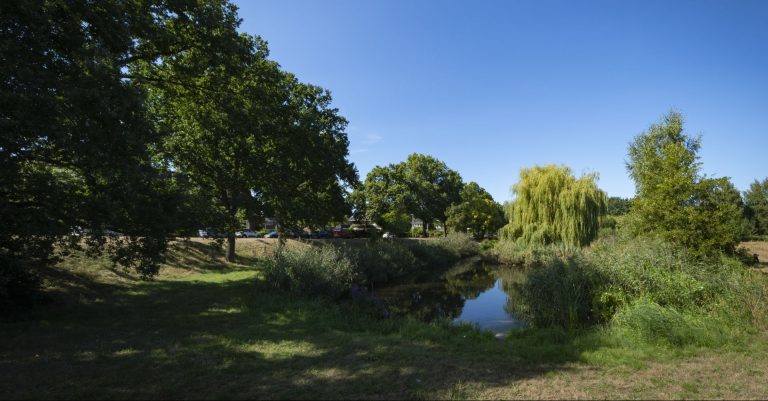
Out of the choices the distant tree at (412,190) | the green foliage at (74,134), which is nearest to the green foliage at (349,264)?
the green foliage at (74,134)

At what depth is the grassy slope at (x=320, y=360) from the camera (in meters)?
5.03

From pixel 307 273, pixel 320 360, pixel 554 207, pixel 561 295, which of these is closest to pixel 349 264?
pixel 307 273

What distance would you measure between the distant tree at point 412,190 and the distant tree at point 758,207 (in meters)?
39.1

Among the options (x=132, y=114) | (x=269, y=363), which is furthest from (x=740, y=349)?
(x=132, y=114)

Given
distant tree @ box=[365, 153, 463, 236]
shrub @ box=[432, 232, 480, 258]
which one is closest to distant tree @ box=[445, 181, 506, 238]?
distant tree @ box=[365, 153, 463, 236]

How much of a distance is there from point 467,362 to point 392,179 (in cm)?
4561

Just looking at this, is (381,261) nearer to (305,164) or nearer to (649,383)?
(305,164)

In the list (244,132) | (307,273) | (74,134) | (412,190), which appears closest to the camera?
(74,134)

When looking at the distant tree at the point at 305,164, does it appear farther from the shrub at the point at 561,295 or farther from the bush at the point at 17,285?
the shrub at the point at 561,295

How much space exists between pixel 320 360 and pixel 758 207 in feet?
221

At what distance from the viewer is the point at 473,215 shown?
50094mm

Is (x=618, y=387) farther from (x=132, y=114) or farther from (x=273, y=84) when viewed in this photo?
(x=273, y=84)

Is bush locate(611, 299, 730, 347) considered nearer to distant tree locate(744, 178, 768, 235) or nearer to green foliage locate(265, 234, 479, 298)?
green foliage locate(265, 234, 479, 298)

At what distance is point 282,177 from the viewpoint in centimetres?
1970
